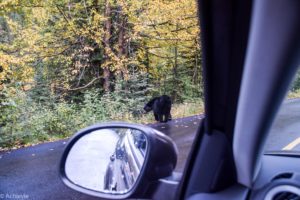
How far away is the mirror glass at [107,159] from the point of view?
1846 millimetres

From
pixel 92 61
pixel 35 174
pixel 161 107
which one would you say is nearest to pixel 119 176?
pixel 35 174

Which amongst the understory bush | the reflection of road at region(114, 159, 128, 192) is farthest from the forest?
the reflection of road at region(114, 159, 128, 192)

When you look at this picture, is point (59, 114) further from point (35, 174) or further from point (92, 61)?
point (35, 174)

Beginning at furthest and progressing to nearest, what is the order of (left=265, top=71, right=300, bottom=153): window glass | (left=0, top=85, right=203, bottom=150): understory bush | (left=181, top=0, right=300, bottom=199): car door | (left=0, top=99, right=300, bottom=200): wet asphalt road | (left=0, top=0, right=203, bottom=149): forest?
1. (left=0, top=0, right=203, bottom=149): forest
2. (left=0, top=85, right=203, bottom=150): understory bush
3. (left=0, top=99, right=300, bottom=200): wet asphalt road
4. (left=265, top=71, right=300, bottom=153): window glass
5. (left=181, top=0, right=300, bottom=199): car door

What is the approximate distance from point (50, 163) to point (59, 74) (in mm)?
8259

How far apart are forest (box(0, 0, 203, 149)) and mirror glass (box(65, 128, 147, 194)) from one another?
27.7ft

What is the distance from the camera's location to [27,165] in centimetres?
699

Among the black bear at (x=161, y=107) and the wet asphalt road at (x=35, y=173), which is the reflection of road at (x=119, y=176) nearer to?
the wet asphalt road at (x=35, y=173)

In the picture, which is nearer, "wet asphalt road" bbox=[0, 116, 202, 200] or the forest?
"wet asphalt road" bbox=[0, 116, 202, 200]

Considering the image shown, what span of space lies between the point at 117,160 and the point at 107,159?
0.06 m

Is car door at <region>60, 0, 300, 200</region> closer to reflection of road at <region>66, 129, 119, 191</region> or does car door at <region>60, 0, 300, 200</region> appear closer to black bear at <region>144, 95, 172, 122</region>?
reflection of road at <region>66, 129, 119, 191</region>

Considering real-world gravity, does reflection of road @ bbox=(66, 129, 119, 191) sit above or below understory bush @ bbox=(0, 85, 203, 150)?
above

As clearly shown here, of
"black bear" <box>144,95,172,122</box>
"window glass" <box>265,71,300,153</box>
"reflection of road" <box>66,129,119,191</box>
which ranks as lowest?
"black bear" <box>144,95,172,122</box>

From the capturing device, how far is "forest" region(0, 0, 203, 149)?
11.4 meters
